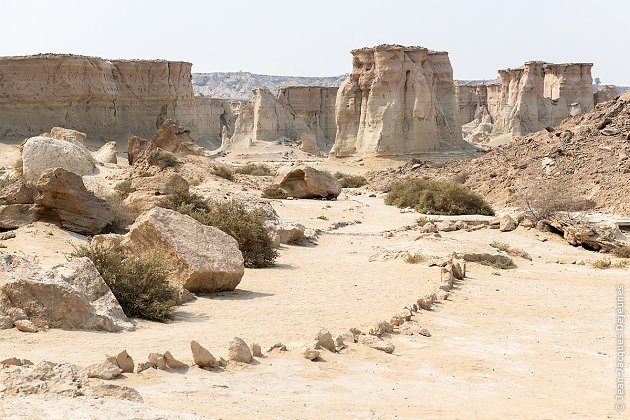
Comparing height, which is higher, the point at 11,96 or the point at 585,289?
the point at 11,96

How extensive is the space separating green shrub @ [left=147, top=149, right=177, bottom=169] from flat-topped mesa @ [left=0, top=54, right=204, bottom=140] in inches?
620

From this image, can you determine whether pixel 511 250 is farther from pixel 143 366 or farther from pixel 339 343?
pixel 143 366

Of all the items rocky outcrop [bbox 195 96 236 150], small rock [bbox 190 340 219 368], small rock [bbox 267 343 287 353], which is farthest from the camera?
rocky outcrop [bbox 195 96 236 150]

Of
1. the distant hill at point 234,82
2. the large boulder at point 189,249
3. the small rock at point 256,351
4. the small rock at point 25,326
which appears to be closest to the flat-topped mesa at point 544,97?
the large boulder at point 189,249

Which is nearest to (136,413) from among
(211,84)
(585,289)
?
(585,289)

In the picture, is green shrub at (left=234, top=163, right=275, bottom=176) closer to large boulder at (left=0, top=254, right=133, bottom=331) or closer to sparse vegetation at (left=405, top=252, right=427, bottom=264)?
sparse vegetation at (left=405, top=252, right=427, bottom=264)

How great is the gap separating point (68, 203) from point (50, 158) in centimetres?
968

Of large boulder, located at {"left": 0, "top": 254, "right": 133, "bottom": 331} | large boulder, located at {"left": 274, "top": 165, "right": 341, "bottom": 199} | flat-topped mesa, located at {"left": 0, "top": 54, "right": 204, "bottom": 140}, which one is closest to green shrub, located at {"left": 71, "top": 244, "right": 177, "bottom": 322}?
large boulder, located at {"left": 0, "top": 254, "right": 133, "bottom": 331}

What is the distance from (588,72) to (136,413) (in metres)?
63.9

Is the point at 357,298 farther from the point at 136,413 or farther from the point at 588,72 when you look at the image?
the point at 588,72

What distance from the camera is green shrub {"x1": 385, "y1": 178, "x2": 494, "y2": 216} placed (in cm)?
2245

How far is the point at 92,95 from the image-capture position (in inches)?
1631

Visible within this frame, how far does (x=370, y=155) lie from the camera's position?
43.0 m

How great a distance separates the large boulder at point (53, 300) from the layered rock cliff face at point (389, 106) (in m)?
35.1
